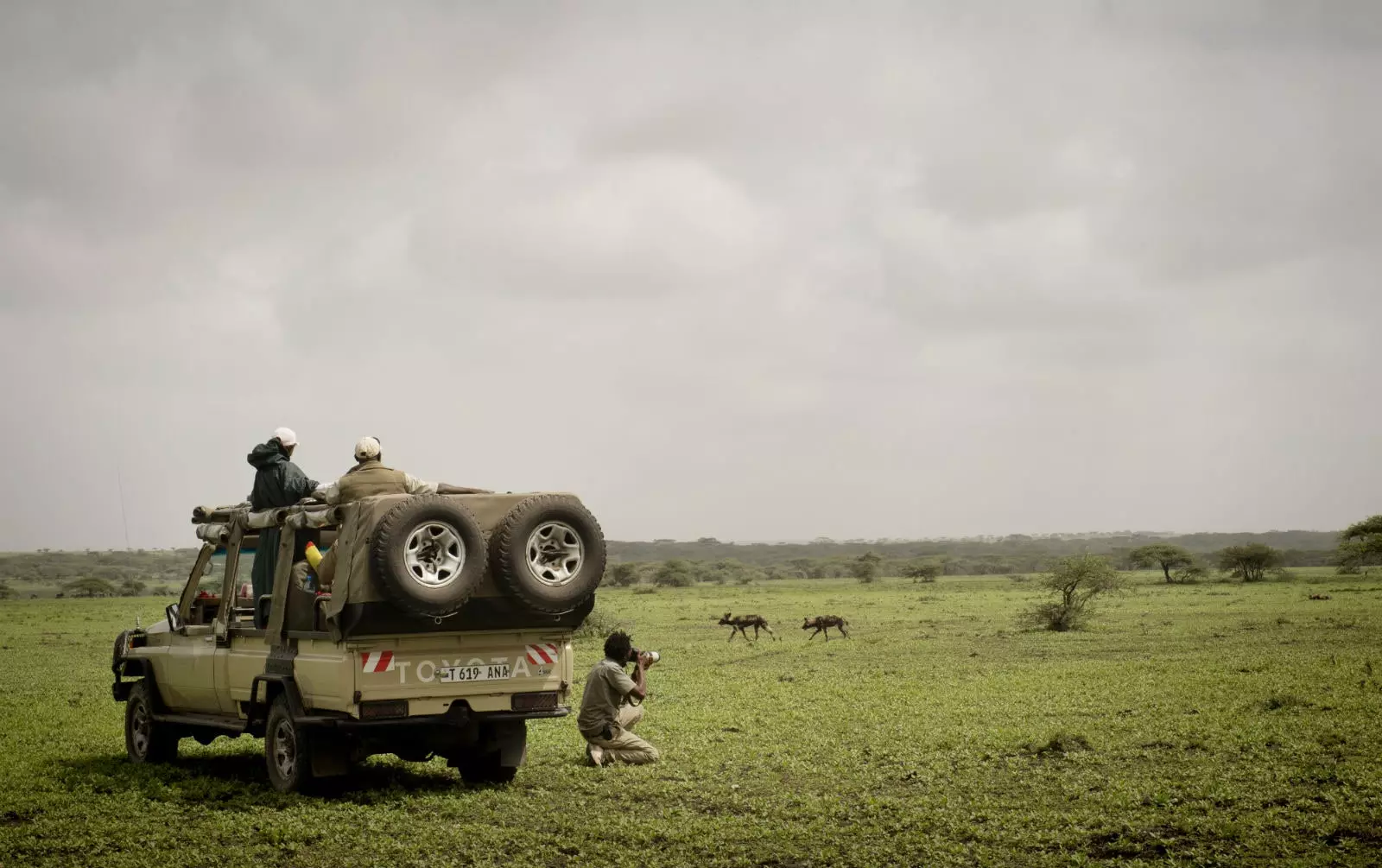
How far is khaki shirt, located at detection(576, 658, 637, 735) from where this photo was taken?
43.9ft

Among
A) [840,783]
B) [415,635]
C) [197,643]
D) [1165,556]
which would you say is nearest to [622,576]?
[1165,556]

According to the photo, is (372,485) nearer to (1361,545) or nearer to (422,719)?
(422,719)

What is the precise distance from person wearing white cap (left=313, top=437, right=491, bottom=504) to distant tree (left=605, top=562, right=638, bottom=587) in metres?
78.8

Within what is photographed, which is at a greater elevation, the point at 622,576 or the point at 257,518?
the point at 257,518

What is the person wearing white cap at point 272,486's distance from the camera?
12609 millimetres

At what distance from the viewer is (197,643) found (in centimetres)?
1359

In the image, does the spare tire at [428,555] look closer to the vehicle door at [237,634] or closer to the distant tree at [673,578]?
the vehicle door at [237,634]

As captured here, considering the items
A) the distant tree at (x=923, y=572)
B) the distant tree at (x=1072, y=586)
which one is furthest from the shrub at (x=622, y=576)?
the distant tree at (x=1072, y=586)

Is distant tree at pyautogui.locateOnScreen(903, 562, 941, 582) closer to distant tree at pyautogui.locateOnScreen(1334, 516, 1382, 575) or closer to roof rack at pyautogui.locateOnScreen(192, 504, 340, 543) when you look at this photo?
distant tree at pyautogui.locateOnScreen(1334, 516, 1382, 575)

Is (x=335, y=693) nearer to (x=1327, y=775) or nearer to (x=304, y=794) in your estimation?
(x=304, y=794)

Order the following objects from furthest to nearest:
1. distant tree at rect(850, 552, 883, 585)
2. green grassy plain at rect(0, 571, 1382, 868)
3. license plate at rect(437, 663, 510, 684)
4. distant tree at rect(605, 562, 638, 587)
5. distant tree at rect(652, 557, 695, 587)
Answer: distant tree at rect(850, 552, 883, 585) < distant tree at rect(605, 562, 638, 587) < distant tree at rect(652, 557, 695, 587) < license plate at rect(437, 663, 510, 684) < green grassy plain at rect(0, 571, 1382, 868)

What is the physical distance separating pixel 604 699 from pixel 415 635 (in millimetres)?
2824

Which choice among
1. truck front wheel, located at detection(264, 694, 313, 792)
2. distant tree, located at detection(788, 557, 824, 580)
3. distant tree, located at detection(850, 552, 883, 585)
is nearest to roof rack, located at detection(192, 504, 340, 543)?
truck front wheel, located at detection(264, 694, 313, 792)

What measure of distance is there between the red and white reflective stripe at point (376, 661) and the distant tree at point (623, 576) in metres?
79.7
